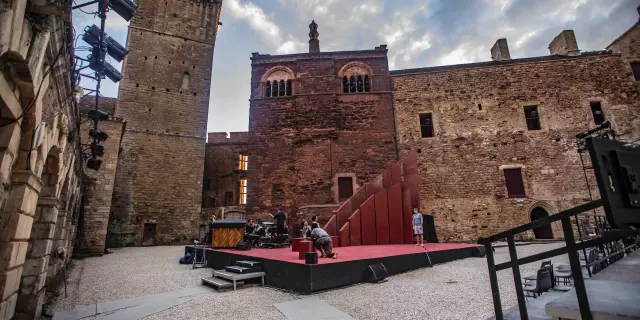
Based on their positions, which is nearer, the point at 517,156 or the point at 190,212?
the point at 517,156

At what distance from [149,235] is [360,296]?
17.2 metres

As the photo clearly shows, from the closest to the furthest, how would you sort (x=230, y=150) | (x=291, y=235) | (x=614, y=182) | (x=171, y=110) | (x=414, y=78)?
1. (x=614, y=182)
2. (x=291, y=235)
3. (x=414, y=78)
4. (x=171, y=110)
5. (x=230, y=150)

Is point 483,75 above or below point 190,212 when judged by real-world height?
above

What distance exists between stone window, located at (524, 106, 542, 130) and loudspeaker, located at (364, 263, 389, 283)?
14.4 m

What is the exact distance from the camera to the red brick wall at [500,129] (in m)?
14.1

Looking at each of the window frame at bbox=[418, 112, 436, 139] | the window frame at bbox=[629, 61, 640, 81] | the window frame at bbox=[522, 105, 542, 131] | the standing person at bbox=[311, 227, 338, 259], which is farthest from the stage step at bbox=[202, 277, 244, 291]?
the window frame at bbox=[629, 61, 640, 81]

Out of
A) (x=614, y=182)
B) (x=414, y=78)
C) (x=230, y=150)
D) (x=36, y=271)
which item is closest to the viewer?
(x=614, y=182)

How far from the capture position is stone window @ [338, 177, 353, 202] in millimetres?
14859

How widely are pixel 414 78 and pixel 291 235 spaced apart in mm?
11303

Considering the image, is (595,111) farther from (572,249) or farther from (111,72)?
(111,72)

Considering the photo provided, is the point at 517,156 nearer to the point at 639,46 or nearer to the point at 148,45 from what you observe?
the point at 639,46

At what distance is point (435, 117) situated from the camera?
1578 cm

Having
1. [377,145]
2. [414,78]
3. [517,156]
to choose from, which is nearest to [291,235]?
[377,145]

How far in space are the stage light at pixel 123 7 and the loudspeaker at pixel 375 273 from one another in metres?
7.39
